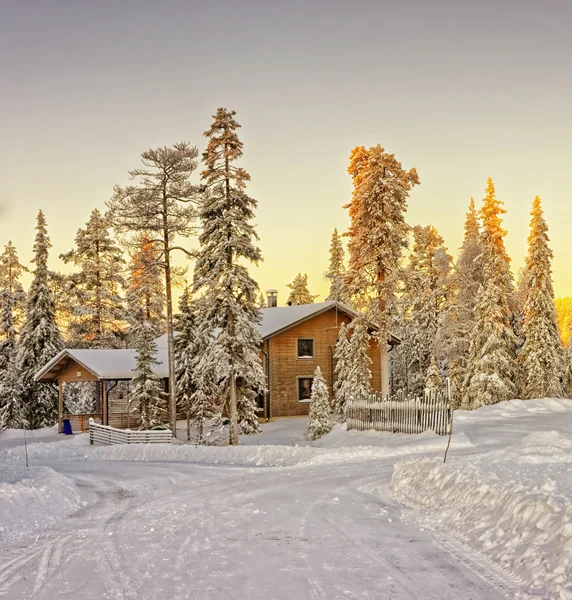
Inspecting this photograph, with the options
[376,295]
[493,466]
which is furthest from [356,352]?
[493,466]

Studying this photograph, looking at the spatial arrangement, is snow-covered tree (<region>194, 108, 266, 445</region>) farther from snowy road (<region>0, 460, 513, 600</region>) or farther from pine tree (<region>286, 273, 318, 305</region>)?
pine tree (<region>286, 273, 318, 305</region>)

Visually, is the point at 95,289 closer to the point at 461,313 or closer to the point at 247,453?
the point at 461,313

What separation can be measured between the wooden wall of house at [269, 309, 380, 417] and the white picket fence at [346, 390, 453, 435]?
1264cm

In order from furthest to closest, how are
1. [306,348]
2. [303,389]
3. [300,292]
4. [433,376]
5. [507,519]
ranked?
1. [300,292]
2. [433,376]
3. [306,348]
4. [303,389]
5. [507,519]

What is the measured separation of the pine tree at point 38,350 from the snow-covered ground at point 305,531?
2743 cm

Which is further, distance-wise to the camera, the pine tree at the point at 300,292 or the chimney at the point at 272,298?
the pine tree at the point at 300,292

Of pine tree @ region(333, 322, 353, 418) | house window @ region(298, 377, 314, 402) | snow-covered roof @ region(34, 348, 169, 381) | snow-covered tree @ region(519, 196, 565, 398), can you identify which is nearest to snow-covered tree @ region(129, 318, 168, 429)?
snow-covered roof @ region(34, 348, 169, 381)

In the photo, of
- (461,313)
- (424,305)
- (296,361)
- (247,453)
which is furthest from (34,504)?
(424,305)

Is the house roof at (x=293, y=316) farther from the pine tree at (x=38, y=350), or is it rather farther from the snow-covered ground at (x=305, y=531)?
the snow-covered ground at (x=305, y=531)

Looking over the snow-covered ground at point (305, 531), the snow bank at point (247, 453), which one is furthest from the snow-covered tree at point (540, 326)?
the snow-covered ground at point (305, 531)

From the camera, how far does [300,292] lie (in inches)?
3086

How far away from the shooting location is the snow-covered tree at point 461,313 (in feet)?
129

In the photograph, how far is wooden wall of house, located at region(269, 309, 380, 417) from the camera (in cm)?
4072

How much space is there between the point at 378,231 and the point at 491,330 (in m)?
9.56
